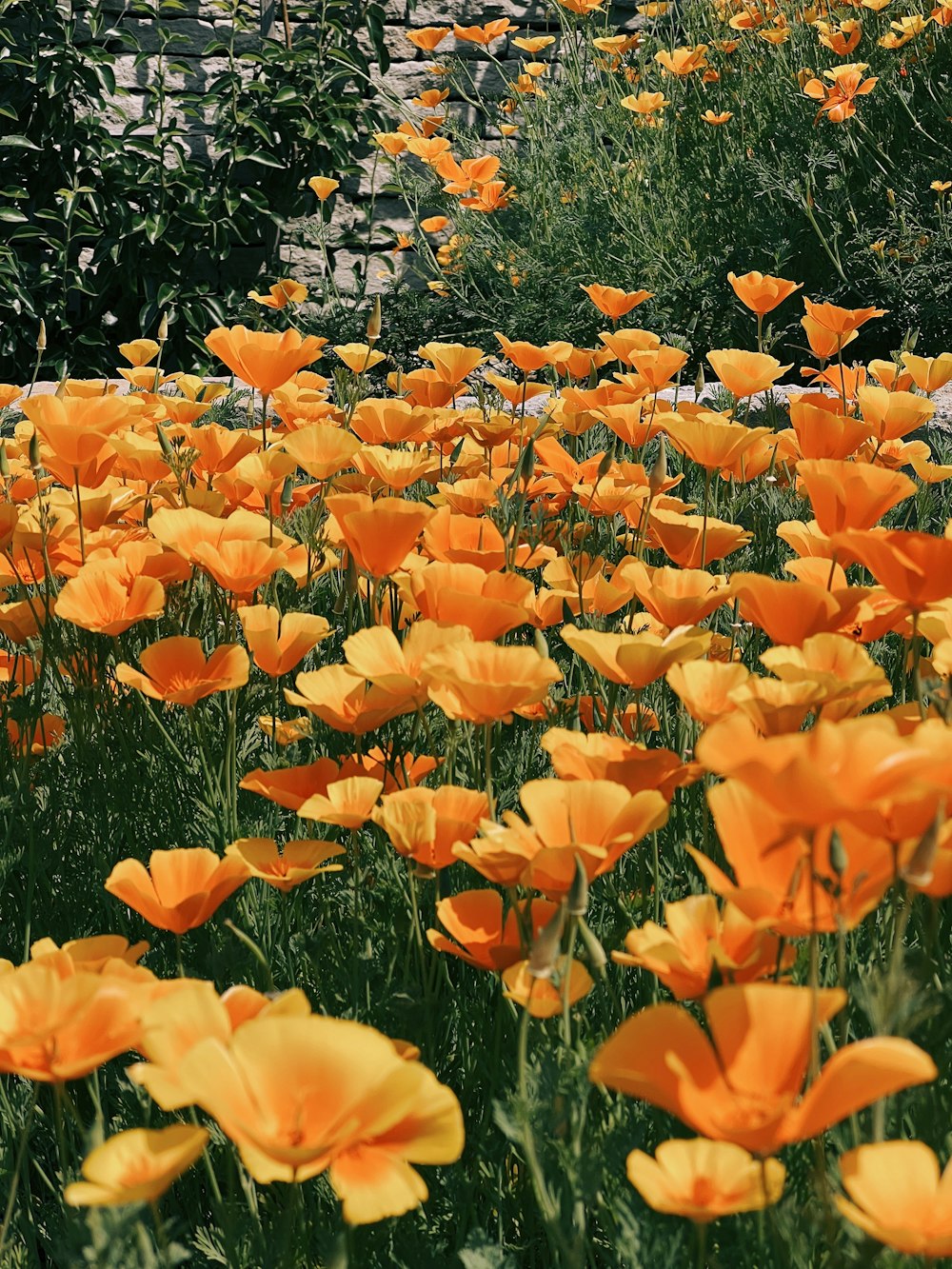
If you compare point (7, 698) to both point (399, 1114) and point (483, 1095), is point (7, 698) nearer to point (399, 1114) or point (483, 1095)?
point (483, 1095)

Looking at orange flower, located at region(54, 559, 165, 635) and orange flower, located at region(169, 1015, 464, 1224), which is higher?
orange flower, located at region(169, 1015, 464, 1224)

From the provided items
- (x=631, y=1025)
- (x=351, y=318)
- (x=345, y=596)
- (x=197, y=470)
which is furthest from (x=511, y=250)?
(x=631, y=1025)

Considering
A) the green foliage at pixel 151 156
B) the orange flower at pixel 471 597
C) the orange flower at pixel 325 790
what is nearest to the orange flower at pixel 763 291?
the orange flower at pixel 471 597

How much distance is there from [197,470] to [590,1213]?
1249mm

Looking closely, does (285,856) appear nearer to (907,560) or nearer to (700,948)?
(700,948)

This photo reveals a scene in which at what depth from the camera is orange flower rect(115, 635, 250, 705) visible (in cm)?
118

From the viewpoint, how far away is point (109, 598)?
4.34 feet

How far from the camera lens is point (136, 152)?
6.44 metres

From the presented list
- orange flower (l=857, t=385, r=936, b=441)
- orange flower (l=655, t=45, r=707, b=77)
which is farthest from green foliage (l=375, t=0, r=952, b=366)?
orange flower (l=857, t=385, r=936, b=441)

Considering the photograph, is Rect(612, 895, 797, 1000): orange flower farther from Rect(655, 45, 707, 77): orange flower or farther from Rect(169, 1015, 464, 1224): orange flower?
Rect(655, 45, 707, 77): orange flower

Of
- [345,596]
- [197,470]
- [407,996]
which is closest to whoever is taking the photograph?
[407,996]

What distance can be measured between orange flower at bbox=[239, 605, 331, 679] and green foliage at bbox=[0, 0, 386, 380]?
4965 mm

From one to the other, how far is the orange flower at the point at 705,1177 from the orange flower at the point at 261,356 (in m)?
1.27

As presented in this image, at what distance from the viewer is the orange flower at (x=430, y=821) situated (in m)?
0.91
